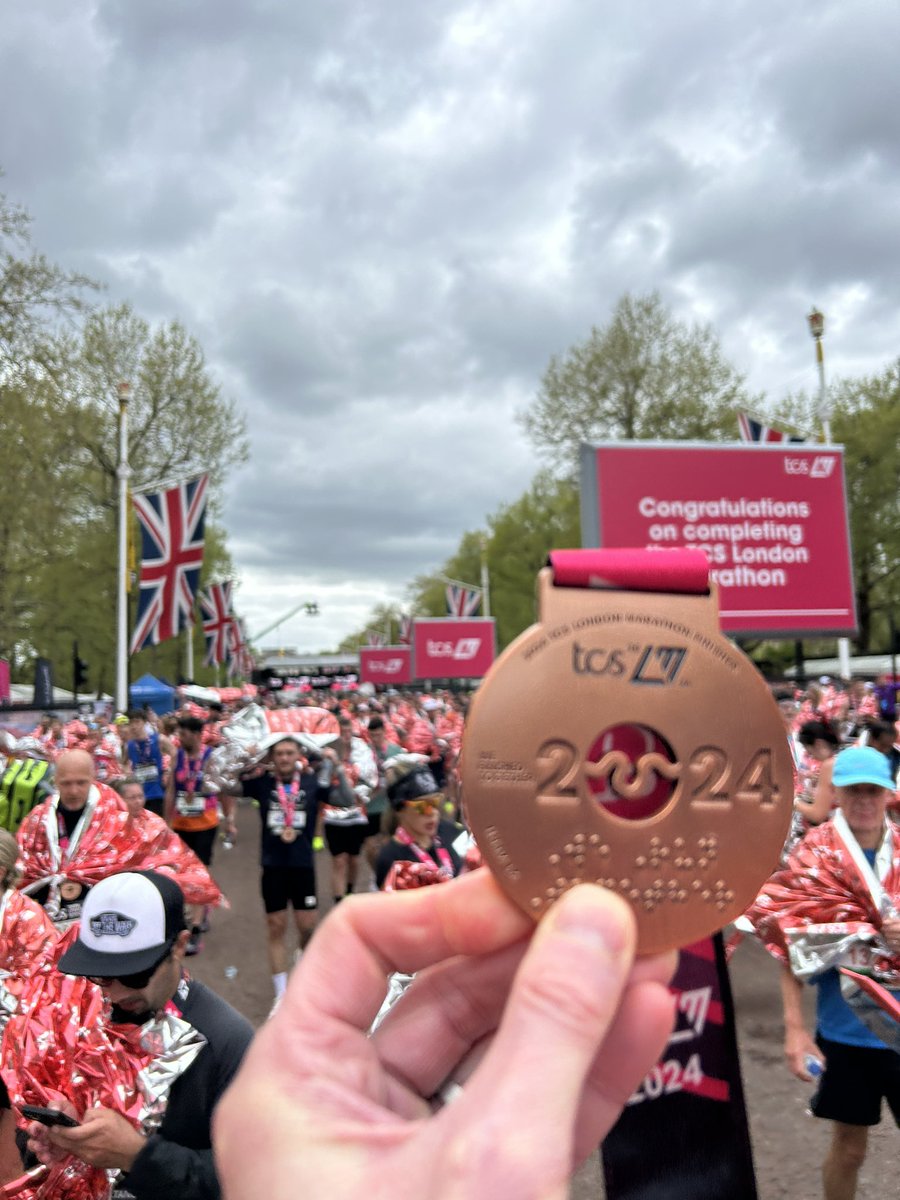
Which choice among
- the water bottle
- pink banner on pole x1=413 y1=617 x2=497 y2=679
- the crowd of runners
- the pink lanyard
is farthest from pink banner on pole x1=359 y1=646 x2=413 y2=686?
the water bottle

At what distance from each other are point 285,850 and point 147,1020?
4701 mm

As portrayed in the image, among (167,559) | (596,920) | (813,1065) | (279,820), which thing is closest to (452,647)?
(167,559)

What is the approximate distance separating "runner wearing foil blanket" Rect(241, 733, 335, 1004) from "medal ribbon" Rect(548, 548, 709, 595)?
20.9 feet

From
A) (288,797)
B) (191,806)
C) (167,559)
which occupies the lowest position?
(191,806)

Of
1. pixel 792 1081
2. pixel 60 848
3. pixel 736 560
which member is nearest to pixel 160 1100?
pixel 60 848

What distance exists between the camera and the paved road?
4.09m

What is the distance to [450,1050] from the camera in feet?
3.70

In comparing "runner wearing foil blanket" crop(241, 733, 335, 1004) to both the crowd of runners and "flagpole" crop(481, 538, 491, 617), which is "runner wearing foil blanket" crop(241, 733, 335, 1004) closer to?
the crowd of runners

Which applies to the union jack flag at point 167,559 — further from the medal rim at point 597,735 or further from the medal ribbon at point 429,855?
the medal rim at point 597,735

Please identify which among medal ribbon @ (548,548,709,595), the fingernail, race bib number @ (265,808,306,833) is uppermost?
medal ribbon @ (548,548,709,595)

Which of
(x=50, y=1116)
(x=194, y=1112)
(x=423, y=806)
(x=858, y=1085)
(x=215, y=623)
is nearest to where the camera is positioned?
(x=50, y=1116)

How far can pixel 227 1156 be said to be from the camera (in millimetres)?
897

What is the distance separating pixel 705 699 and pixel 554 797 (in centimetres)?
20

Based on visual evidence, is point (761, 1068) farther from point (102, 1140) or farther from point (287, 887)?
point (102, 1140)
